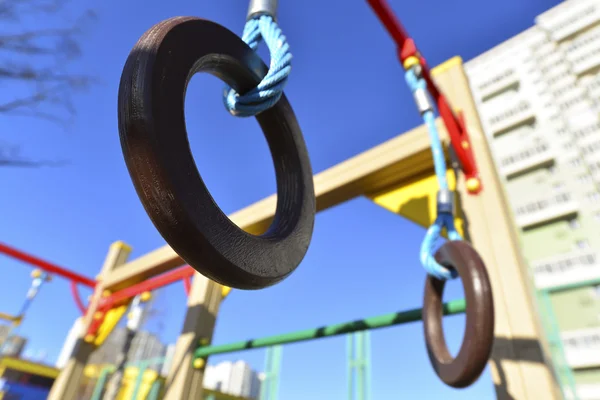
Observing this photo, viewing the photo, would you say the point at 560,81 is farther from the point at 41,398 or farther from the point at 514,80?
the point at 41,398

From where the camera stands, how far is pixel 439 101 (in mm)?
1156

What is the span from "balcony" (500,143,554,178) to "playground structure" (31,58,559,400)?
11695 mm

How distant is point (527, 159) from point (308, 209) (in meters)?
13.9

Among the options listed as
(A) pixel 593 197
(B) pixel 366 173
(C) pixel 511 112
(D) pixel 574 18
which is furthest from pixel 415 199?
(D) pixel 574 18

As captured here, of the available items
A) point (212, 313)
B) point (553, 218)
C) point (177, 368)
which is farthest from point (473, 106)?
point (553, 218)

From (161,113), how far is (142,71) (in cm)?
4

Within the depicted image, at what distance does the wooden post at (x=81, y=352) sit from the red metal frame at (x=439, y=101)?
241 centimetres

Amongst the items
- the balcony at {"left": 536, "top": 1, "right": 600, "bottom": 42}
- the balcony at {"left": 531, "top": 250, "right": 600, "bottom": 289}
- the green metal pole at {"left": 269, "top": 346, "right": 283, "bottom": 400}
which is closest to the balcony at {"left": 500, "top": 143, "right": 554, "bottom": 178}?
the balcony at {"left": 531, "top": 250, "right": 600, "bottom": 289}

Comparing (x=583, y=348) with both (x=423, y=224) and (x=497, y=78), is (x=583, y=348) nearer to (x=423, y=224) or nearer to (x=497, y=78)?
(x=497, y=78)

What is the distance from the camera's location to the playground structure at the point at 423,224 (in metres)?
0.82

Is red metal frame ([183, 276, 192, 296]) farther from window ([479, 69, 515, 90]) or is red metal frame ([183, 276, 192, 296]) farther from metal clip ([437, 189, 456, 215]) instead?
window ([479, 69, 515, 90])

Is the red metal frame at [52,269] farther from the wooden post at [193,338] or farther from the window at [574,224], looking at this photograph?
the window at [574,224]

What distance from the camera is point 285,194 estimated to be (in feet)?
1.53

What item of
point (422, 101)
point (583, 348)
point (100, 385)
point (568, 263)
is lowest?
point (100, 385)
